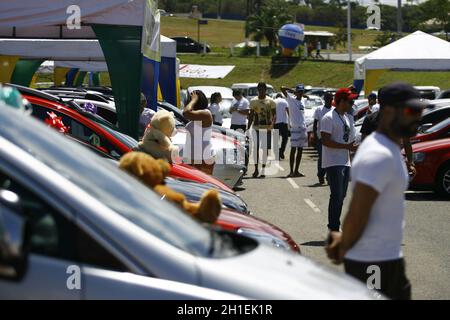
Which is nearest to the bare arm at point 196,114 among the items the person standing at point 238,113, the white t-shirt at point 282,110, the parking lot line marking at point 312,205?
the parking lot line marking at point 312,205

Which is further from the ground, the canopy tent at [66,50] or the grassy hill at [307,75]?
the canopy tent at [66,50]

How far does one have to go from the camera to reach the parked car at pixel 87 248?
3.37 m

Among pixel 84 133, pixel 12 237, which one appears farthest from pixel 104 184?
pixel 84 133

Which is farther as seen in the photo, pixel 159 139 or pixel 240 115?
pixel 240 115

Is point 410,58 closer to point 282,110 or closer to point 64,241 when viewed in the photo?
point 282,110

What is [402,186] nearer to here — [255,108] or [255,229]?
[255,229]

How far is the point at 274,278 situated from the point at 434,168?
37.6 ft

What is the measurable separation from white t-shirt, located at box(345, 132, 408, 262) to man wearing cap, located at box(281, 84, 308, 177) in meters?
13.4

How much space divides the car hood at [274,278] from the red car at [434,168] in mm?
10844

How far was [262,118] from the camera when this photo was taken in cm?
1800

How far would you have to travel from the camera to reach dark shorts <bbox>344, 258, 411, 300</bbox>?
4.75m

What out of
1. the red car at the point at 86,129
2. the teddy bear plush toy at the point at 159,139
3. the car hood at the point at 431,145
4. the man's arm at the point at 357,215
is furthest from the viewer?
the car hood at the point at 431,145

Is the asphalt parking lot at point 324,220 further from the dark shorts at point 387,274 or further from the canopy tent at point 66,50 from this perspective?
the canopy tent at point 66,50

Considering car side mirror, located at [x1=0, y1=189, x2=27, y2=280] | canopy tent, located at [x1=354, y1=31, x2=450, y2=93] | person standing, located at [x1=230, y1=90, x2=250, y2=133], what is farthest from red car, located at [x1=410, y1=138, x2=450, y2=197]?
car side mirror, located at [x1=0, y1=189, x2=27, y2=280]
